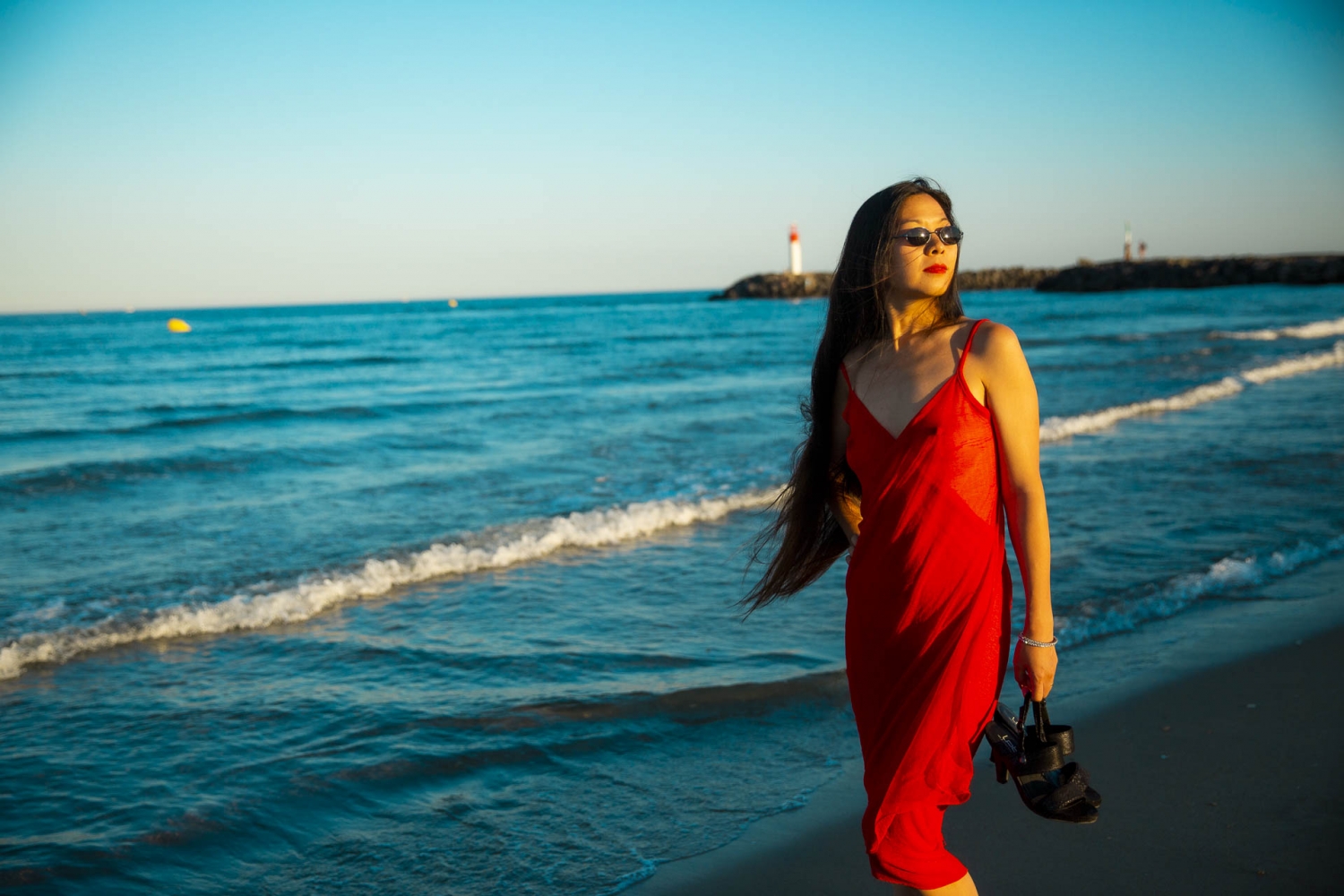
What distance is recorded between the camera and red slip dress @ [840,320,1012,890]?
2.12 m

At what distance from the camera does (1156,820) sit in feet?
11.0

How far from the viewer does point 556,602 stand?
21.5ft

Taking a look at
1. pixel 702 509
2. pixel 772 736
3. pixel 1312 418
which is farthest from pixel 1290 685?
pixel 1312 418

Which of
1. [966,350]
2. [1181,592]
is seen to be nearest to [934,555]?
[966,350]

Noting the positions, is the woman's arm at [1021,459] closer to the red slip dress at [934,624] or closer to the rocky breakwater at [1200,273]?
the red slip dress at [934,624]

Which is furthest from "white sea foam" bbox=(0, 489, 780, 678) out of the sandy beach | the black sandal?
the black sandal

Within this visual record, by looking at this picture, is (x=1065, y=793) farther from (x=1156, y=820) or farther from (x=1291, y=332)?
(x=1291, y=332)

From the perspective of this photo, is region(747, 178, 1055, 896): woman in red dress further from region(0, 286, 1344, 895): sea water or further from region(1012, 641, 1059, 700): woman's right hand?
region(0, 286, 1344, 895): sea water

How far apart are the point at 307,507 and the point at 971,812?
8.34 m

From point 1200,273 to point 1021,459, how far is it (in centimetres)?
7599

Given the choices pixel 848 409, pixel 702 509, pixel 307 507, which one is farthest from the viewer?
pixel 307 507

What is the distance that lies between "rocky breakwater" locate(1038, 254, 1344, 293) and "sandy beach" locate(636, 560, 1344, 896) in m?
68.5

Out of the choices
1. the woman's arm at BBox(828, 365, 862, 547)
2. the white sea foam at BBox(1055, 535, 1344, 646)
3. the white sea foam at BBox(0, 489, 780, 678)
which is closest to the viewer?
the woman's arm at BBox(828, 365, 862, 547)

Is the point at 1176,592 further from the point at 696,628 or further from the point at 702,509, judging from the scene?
the point at 702,509
